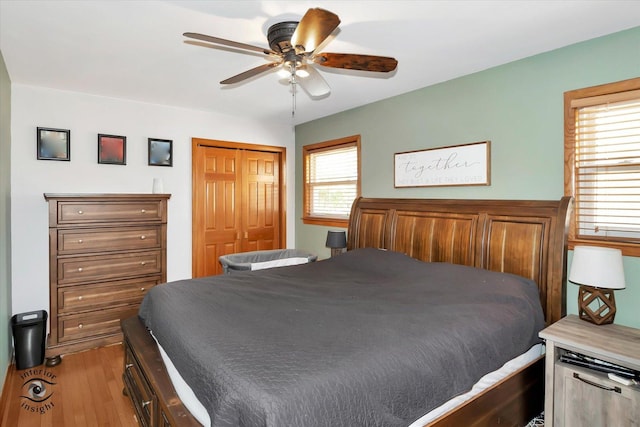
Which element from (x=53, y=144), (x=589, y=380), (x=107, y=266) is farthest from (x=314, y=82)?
(x=53, y=144)

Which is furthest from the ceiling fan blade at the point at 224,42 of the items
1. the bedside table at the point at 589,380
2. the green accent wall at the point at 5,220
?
the bedside table at the point at 589,380

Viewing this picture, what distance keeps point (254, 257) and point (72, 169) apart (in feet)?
6.72

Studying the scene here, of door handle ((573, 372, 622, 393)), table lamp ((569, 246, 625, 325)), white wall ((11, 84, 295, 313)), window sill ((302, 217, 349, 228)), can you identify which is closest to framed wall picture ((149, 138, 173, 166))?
white wall ((11, 84, 295, 313))

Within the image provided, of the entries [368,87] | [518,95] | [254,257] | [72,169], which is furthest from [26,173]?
[518,95]

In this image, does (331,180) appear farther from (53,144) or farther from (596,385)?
(596,385)

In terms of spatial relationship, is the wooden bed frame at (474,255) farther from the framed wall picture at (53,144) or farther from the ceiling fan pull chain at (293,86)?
the framed wall picture at (53,144)

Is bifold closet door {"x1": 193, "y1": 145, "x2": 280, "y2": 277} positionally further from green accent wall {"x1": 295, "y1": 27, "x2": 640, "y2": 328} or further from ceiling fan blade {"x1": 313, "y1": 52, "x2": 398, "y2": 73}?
ceiling fan blade {"x1": 313, "y1": 52, "x2": 398, "y2": 73}

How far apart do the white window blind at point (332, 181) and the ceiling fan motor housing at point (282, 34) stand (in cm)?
221

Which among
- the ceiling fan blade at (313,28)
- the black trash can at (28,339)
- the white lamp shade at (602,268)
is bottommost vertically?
the black trash can at (28,339)

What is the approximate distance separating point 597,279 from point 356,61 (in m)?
1.89

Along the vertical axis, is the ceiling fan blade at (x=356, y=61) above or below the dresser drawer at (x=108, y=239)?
above

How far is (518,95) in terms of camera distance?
264 centimetres

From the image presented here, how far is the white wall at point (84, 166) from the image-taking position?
127 inches

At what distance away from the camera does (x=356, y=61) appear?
2.04 meters
